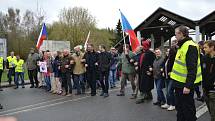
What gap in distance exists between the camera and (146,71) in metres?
10.5

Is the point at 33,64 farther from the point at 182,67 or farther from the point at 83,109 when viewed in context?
the point at 182,67

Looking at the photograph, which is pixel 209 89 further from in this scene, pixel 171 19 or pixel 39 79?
pixel 171 19

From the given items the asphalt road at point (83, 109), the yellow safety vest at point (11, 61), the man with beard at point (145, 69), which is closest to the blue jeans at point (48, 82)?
the asphalt road at point (83, 109)

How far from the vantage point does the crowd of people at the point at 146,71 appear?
Answer: 5500 millimetres

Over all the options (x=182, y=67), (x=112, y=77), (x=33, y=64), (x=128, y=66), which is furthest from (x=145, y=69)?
(x=33, y=64)

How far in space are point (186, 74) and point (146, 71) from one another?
5.03m

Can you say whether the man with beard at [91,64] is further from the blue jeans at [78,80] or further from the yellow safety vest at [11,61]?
the yellow safety vest at [11,61]

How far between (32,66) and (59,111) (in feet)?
24.5

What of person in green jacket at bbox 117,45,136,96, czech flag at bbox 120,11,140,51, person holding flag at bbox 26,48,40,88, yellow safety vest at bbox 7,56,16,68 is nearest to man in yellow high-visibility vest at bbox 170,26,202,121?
person in green jacket at bbox 117,45,136,96

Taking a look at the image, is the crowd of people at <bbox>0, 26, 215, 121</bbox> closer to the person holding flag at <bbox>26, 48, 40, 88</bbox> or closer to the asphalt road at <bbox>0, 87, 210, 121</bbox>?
the person holding flag at <bbox>26, 48, 40, 88</bbox>

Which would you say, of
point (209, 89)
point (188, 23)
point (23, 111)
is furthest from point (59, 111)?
point (188, 23)

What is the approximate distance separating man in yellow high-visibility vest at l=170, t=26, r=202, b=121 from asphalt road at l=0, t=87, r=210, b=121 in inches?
99.4

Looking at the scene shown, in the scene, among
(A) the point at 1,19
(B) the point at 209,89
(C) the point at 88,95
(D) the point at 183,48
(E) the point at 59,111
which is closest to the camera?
(D) the point at 183,48

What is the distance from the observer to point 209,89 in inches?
236
